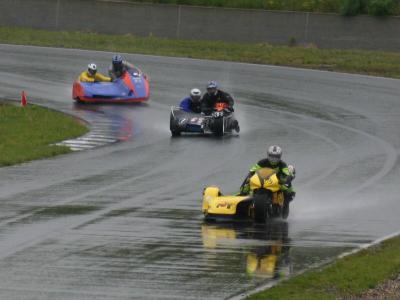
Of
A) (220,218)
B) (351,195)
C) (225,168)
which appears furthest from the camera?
(225,168)

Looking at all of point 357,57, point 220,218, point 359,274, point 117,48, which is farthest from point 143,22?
point 359,274

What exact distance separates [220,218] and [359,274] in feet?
14.3

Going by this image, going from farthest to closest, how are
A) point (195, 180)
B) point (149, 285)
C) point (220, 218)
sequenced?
1. point (195, 180)
2. point (220, 218)
3. point (149, 285)

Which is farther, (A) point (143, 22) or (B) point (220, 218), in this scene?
(A) point (143, 22)

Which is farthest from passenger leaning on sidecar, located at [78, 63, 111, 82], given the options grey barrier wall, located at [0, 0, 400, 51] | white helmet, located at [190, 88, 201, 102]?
grey barrier wall, located at [0, 0, 400, 51]

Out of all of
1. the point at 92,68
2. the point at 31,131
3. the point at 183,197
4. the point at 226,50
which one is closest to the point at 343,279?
the point at 183,197

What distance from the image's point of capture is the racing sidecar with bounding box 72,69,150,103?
35531 millimetres

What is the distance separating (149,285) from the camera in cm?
1342

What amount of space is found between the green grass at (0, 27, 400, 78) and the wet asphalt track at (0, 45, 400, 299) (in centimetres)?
713

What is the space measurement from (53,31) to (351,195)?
35.8m

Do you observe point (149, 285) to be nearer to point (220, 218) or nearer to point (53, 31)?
point (220, 218)

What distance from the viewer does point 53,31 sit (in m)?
54.8

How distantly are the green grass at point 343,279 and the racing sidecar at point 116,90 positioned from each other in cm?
2086

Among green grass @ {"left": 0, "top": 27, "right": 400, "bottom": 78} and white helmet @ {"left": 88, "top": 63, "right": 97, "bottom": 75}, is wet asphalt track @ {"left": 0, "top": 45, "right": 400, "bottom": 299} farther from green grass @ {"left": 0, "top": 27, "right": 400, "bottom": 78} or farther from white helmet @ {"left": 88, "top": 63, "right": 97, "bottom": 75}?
green grass @ {"left": 0, "top": 27, "right": 400, "bottom": 78}
